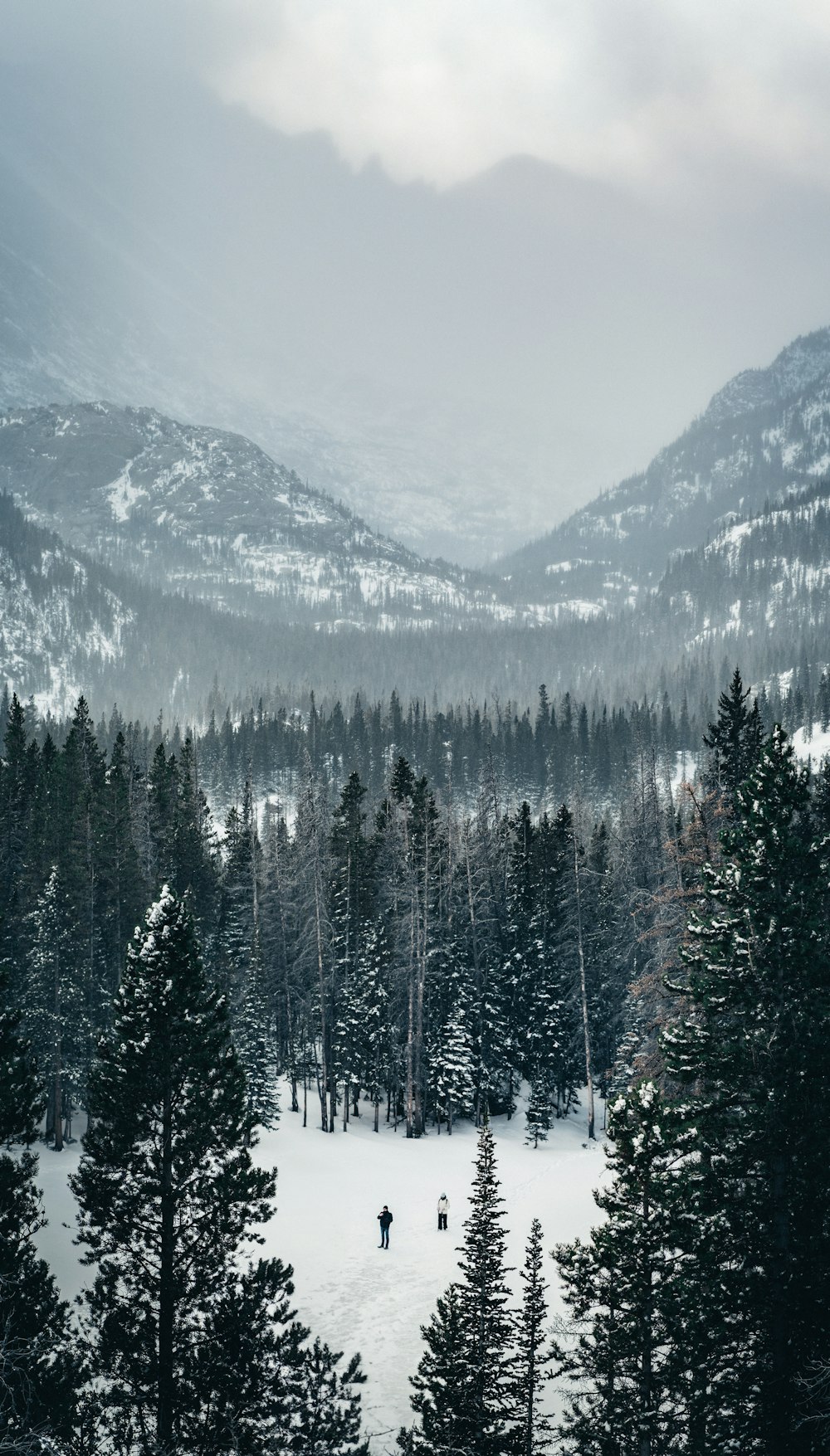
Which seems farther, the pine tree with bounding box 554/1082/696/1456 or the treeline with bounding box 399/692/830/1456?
the pine tree with bounding box 554/1082/696/1456

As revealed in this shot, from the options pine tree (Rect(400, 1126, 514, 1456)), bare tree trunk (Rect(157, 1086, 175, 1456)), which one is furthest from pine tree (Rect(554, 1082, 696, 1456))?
bare tree trunk (Rect(157, 1086, 175, 1456))

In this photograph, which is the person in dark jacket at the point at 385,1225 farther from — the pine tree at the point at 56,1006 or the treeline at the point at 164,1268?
the pine tree at the point at 56,1006

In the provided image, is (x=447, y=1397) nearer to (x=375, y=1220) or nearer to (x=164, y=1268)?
(x=164, y=1268)

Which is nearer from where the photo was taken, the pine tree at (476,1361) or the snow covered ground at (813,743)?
the pine tree at (476,1361)

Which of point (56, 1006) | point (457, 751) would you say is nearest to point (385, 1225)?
point (56, 1006)

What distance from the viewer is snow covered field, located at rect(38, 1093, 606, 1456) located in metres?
24.9

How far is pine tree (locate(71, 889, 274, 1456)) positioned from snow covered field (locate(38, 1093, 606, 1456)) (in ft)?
2.72

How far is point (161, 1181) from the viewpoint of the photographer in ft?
58.9

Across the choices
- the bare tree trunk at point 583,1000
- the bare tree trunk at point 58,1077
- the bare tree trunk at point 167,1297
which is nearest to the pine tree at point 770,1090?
the bare tree trunk at point 167,1297

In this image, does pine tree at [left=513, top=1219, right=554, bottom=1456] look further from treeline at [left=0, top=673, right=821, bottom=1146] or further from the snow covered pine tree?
treeline at [left=0, top=673, right=821, bottom=1146]

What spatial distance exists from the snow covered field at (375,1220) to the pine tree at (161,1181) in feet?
2.72

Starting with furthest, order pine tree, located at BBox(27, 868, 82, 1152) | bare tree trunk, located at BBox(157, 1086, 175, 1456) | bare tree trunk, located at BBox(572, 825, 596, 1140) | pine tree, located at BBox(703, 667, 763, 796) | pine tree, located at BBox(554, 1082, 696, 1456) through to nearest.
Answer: bare tree trunk, located at BBox(572, 825, 596, 1140) < pine tree, located at BBox(27, 868, 82, 1152) < pine tree, located at BBox(703, 667, 763, 796) < pine tree, located at BBox(554, 1082, 696, 1456) < bare tree trunk, located at BBox(157, 1086, 175, 1456)

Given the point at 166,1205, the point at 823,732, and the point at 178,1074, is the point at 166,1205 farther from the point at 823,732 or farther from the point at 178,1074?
the point at 823,732

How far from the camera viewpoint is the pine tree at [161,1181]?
56.4 ft
